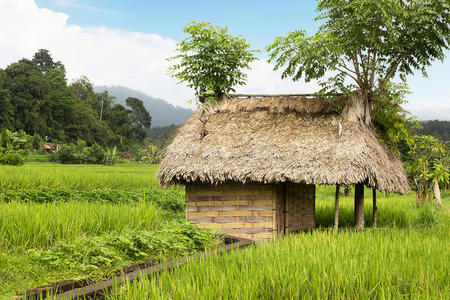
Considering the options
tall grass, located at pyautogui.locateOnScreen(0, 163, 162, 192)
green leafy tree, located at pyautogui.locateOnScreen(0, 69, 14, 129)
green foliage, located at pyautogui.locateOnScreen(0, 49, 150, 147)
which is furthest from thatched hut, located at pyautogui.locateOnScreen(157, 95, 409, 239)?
green leafy tree, located at pyautogui.locateOnScreen(0, 69, 14, 129)

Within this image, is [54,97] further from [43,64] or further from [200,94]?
[200,94]

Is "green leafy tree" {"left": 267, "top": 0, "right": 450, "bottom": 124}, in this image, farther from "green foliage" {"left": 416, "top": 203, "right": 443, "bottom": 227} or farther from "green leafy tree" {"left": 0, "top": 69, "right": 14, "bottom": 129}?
"green leafy tree" {"left": 0, "top": 69, "right": 14, "bottom": 129}

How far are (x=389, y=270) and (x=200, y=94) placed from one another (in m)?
5.59

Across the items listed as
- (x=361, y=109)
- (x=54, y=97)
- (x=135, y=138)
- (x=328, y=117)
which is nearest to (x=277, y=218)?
(x=328, y=117)

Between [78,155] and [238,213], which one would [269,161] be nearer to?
[238,213]

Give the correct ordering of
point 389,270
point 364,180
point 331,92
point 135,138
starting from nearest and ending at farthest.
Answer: point 389,270 → point 364,180 → point 331,92 → point 135,138

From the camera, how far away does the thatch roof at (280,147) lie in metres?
6.17

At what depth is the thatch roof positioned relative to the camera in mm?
6168

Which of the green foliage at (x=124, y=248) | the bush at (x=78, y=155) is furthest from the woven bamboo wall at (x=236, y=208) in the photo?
the bush at (x=78, y=155)

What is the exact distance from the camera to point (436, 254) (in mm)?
3900

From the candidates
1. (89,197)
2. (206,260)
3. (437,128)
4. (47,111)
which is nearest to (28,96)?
(47,111)

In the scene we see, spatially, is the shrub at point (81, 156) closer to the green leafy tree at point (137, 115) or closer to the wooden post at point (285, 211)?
the wooden post at point (285, 211)

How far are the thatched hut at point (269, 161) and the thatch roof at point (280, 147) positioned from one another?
16mm

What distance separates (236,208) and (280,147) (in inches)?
51.8
